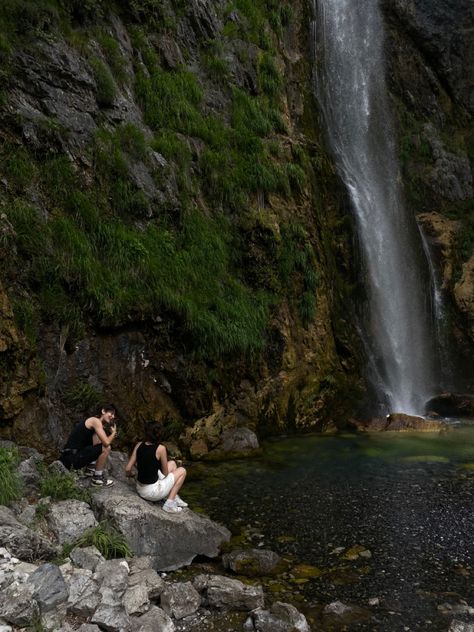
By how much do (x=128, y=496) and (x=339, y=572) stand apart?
2567 millimetres

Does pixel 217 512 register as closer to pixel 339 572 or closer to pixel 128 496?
pixel 128 496

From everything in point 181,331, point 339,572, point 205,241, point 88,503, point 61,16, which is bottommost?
point 339,572

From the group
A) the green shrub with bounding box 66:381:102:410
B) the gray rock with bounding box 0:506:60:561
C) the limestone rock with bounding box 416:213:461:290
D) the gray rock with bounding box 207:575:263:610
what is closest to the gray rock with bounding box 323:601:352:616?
the gray rock with bounding box 207:575:263:610

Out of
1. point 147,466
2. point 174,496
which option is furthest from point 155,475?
point 174,496

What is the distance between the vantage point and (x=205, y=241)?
1217 centimetres

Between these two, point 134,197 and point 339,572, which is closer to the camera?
point 339,572

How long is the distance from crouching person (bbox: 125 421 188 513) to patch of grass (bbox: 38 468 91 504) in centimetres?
68

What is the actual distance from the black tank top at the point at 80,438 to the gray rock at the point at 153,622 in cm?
281

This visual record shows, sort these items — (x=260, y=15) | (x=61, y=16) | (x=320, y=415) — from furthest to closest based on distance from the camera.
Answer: (x=260, y=15) < (x=320, y=415) < (x=61, y=16)

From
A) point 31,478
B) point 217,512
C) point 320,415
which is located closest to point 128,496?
point 31,478

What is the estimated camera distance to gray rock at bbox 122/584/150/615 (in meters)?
4.45

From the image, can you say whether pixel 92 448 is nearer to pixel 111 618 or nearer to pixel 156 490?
pixel 156 490

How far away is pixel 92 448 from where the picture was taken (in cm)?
685

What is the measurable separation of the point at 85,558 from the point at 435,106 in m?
23.1
